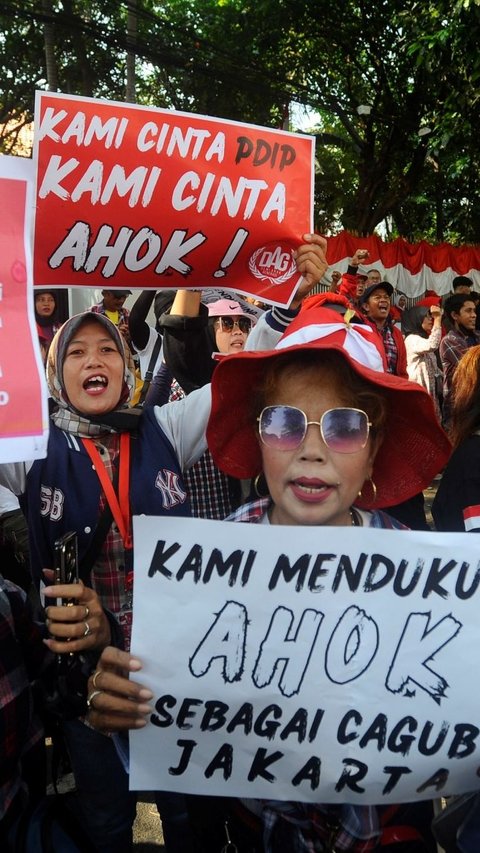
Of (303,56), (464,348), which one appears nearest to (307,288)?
(464,348)

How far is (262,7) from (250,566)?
692 inches

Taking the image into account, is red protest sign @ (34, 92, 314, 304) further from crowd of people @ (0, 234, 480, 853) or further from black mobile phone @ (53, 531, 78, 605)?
black mobile phone @ (53, 531, 78, 605)

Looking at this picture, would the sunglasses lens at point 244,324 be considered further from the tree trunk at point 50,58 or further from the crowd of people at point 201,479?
the tree trunk at point 50,58

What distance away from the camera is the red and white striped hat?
1596mm

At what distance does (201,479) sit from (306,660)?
69.0 inches

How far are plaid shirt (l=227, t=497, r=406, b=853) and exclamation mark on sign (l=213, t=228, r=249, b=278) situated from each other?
54.7 inches

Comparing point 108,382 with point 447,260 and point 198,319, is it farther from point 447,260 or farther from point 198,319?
point 447,260

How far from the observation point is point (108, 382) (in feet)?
6.97

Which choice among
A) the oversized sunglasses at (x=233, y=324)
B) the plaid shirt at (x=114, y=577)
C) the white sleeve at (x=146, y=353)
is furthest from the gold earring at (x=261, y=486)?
the white sleeve at (x=146, y=353)

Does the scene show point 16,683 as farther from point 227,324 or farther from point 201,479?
point 227,324

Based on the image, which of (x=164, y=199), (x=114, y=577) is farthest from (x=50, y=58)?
(x=114, y=577)

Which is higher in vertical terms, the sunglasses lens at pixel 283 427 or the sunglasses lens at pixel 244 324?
the sunglasses lens at pixel 244 324

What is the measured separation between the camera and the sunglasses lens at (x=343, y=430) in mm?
1510

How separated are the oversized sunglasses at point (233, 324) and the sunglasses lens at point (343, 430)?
7.10 ft
